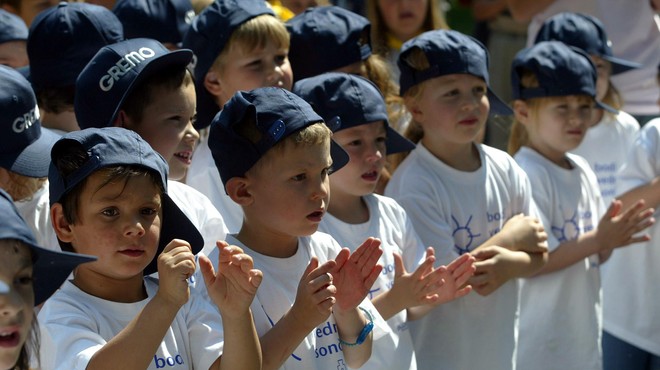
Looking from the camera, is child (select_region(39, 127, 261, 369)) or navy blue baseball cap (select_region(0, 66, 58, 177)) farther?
navy blue baseball cap (select_region(0, 66, 58, 177))

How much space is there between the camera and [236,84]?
493cm

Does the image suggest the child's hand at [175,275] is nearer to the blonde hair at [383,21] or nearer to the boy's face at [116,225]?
the boy's face at [116,225]

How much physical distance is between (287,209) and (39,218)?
0.93 meters

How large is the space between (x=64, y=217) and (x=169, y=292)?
0.45m

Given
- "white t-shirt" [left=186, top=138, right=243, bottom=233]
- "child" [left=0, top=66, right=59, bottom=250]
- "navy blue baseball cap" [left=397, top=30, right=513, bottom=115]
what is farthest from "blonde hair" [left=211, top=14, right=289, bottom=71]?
"child" [left=0, top=66, right=59, bottom=250]

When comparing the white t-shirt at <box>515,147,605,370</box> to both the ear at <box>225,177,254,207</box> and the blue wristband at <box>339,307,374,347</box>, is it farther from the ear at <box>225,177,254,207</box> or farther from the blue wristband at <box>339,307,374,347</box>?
the ear at <box>225,177,254,207</box>

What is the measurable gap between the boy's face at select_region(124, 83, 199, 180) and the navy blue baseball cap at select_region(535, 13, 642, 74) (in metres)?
2.86

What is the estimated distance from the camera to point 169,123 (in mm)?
3951

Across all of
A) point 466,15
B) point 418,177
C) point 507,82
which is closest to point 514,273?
point 418,177

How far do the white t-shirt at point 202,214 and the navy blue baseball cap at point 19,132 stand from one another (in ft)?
1.52

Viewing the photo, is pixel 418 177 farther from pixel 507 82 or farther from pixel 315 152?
pixel 507 82

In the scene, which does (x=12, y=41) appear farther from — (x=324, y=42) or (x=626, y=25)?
(x=626, y=25)

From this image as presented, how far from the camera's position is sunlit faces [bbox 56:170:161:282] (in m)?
3.08

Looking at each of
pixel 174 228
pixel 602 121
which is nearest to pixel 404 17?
pixel 602 121
